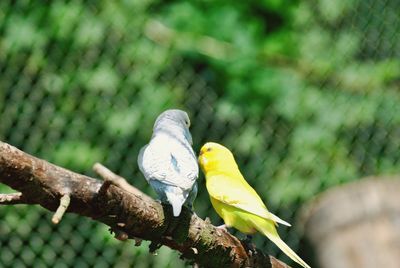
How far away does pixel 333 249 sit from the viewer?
225cm

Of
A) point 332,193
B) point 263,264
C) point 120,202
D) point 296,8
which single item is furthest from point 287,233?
point 120,202

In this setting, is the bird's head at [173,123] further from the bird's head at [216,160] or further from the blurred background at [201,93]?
the blurred background at [201,93]

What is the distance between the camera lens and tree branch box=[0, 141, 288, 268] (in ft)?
3.31

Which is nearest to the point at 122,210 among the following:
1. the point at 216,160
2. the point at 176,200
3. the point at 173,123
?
the point at 176,200

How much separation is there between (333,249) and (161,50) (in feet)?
2.33

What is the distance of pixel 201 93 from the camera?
259 centimetres

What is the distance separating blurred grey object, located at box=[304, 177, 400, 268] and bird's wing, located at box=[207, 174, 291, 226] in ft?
2.91

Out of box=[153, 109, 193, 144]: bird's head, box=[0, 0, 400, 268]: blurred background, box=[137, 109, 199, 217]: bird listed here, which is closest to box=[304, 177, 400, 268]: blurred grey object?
box=[0, 0, 400, 268]: blurred background

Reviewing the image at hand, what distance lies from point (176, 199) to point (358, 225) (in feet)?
3.78

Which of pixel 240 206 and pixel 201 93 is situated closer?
pixel 240 206

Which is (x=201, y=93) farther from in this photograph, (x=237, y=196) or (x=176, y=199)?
(x=176, y=199)

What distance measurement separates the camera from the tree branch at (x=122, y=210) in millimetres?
1010

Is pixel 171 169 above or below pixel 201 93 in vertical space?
above

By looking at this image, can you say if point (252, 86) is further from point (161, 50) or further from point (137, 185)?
point (137, 185)
